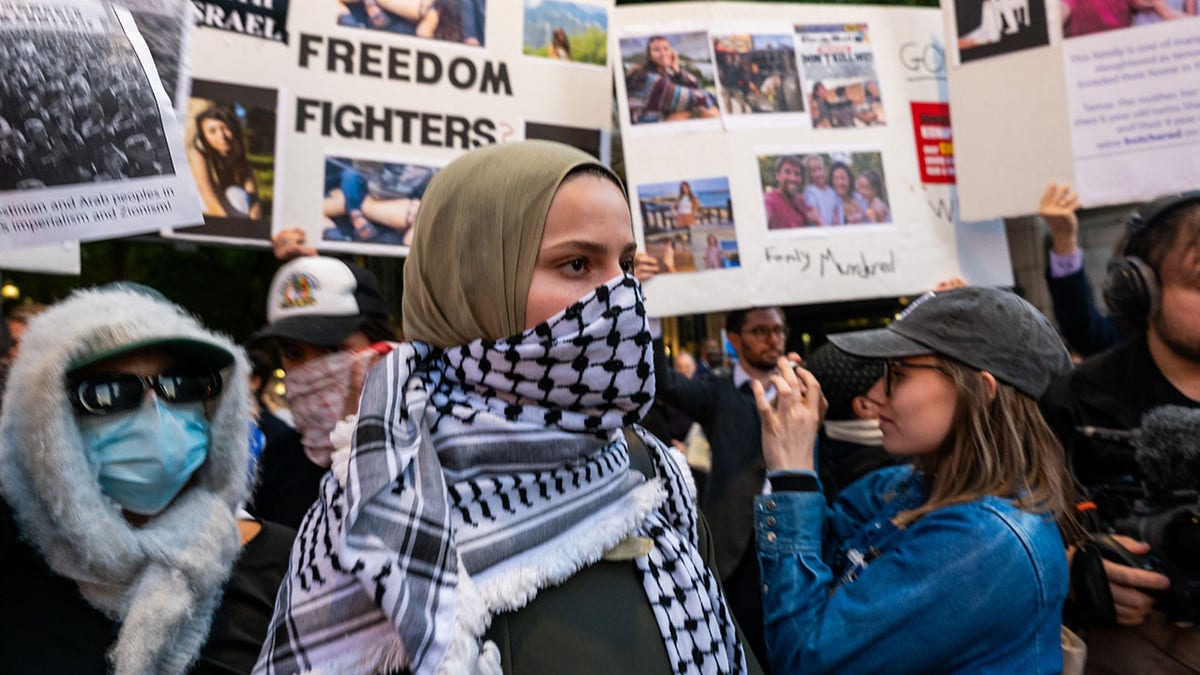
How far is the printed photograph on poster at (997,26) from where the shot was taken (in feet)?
12.5

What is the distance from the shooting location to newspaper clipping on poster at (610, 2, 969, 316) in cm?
383

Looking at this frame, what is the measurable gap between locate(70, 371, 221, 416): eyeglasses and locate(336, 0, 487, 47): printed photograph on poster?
6.62 ft

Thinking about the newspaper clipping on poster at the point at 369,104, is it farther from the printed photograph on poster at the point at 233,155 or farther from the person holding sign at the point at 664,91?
the person holding sign at the point at 664,91

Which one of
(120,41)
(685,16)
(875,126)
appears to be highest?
(685,16)

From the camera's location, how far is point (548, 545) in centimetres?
133

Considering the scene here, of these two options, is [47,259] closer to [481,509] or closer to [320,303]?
[320,303]

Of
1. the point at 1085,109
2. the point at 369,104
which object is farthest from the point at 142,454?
the point at 1085,109

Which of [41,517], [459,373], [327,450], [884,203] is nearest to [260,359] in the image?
[327,450]

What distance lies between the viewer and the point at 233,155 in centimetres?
342

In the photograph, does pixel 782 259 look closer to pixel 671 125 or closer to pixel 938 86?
pixel 671 125

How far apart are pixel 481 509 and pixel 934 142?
10.9ft

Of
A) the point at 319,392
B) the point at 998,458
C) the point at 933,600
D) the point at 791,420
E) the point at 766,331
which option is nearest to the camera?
the point at 933,600

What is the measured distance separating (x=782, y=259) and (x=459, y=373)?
8.72 ft

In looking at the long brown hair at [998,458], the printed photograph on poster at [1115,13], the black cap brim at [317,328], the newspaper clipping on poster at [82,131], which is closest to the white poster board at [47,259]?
the black cap brim at [317,328]
